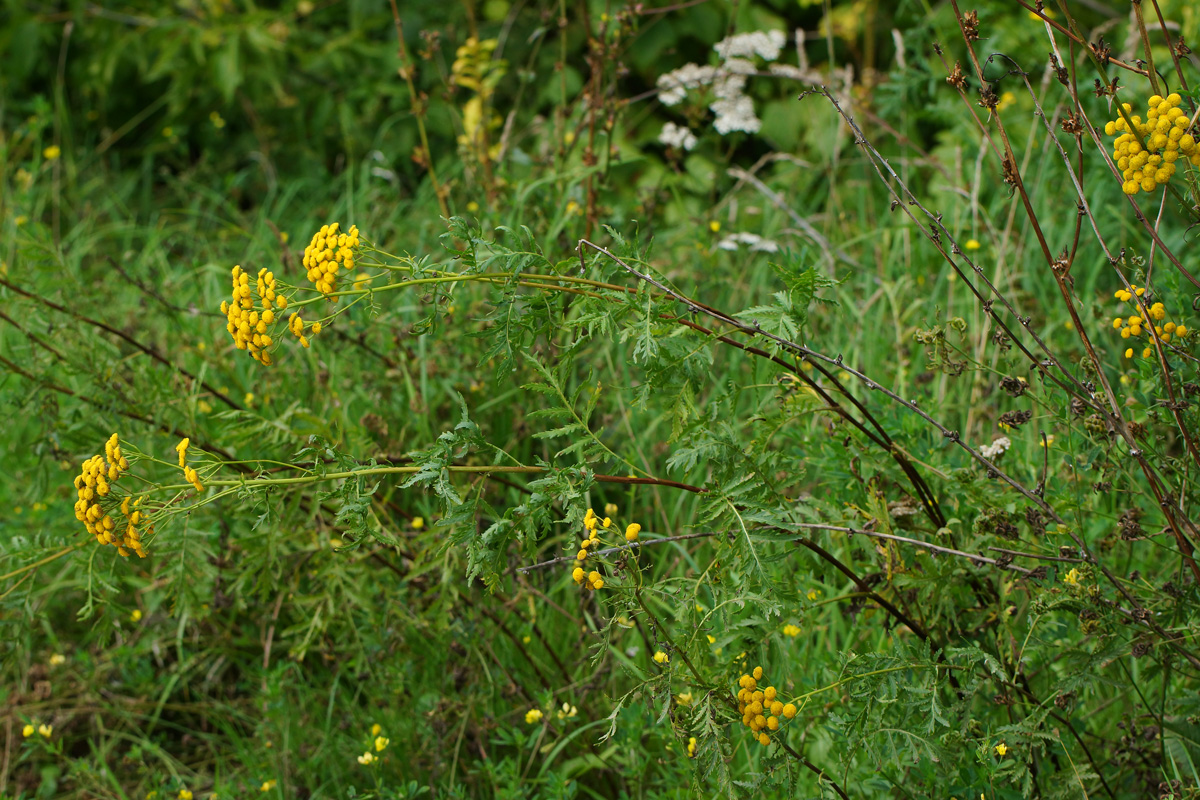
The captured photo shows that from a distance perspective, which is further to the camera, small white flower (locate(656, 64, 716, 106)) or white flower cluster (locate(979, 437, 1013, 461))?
small white flower (locate(656, 64, 716, 106))

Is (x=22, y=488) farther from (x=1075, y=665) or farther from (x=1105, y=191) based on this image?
(x=1105, y=191)

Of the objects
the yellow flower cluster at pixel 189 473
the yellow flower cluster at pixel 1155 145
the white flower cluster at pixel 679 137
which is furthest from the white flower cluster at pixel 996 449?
the white flower cluster at pixel 679 137

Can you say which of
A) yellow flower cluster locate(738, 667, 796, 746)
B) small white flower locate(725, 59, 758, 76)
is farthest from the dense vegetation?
small white flower locate(725, 59, 758, 76)

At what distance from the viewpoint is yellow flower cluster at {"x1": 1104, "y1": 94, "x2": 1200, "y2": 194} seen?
1.25 metres

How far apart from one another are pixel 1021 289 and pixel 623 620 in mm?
2170

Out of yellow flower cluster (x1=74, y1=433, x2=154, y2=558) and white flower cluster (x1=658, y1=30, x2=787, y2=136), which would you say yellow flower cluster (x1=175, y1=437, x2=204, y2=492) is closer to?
yellow flower cluster (x1=74, y1=433, x2=154, y2=558)

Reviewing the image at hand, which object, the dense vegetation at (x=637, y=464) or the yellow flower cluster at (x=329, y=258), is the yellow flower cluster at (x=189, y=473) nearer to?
the dense vegetation at (x=637, y=464)

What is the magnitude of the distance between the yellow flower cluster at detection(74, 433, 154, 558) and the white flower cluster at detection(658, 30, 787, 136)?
2.15 m

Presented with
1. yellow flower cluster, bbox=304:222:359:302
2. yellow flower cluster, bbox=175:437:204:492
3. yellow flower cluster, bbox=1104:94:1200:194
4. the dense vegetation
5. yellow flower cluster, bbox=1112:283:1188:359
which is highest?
yellow flower cluster, bbox=1104:94:1200:194

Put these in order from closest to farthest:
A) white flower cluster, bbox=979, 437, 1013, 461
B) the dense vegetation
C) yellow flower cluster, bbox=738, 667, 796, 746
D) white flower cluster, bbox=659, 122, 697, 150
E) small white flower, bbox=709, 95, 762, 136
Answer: yellow flower cluster, bbox=738, 667, 796, 746 < the dense vegetation < white flower cluster, bbox=979, 437, 1013, 461 < white flower cluster, bbox=659, 122, 697, 150 < small white flower, bbox=709, 95, 762, 136

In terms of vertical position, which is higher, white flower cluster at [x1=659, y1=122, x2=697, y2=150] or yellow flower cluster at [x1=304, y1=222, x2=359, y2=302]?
yellow flower cluster at [x1=304, y1=222, x2=359, y2=302]

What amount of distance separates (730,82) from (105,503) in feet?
8.49

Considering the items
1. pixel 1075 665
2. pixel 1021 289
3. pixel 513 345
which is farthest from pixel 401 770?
pixel 1021 289

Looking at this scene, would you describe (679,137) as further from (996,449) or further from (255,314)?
(255,314)
